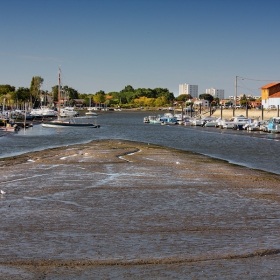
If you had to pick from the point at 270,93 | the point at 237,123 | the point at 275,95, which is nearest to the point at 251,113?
the point at 275,95

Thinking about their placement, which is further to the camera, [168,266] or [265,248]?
[265,248]

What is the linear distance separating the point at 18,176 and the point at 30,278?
589 inches

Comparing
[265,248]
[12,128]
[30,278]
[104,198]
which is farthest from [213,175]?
[12,128]

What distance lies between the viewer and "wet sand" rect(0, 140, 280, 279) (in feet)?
35.8

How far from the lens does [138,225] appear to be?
14.8 m

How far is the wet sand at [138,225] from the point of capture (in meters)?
10.9

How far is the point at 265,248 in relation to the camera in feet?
40.6

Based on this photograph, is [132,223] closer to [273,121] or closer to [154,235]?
[154,235]

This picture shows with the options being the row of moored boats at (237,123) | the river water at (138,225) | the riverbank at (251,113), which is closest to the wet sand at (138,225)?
the river water at (138,225)

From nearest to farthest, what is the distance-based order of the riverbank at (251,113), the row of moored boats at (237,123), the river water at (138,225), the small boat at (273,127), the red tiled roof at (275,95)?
1. the river water at (138,225)
2. the small boat at (273,127)
3. the row of moored boats at (237,123)
4. the riverbank at (251,113)
5. the red tiled roof at (275,95)

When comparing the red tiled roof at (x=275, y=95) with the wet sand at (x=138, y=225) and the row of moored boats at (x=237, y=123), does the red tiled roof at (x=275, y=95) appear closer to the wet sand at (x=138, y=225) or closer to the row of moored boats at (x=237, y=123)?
the row of moored boats at (x=237, y=123)

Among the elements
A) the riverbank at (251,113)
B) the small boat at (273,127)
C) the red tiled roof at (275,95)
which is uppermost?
the red tiled roof at (275,95)

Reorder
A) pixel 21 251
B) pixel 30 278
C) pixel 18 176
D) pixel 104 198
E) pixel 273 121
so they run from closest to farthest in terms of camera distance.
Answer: pixel 30 278 < pixel 21 251 < pixel 104 198 < pixel 18 176 < pixel 273 121

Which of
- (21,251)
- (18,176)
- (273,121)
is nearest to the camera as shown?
(21,251)
